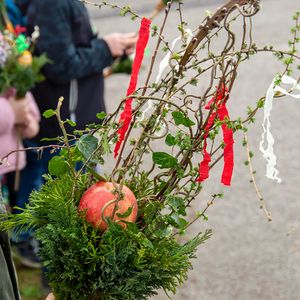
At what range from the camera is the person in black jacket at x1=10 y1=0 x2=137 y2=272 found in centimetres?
273

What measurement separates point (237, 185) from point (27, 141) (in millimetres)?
1506

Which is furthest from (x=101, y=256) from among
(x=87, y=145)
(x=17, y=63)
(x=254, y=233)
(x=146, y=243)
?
(x=254, y=233)

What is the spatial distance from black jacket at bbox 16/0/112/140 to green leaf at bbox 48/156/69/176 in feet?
5.10

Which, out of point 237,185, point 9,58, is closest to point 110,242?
point 9,58

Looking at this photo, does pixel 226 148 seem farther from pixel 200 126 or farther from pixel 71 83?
pixel 71 83

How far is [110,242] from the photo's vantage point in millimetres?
1153

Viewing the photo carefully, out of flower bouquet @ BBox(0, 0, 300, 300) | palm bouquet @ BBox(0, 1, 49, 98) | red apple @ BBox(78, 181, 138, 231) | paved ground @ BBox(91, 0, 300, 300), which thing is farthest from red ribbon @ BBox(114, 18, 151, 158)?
palm bouquet @ BBox(0, 1, 49, 98)

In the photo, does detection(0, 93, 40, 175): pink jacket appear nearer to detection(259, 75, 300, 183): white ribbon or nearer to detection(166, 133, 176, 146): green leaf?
detection(166, 133, 176, 146): green leaf

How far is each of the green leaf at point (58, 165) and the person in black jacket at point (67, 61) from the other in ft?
5.09

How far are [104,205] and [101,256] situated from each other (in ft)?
0.33

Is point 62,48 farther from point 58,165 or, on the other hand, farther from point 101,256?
point 101,256

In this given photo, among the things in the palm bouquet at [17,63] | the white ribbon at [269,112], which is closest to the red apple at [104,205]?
the white ribbon at [269,112]

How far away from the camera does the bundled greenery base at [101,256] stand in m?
1.16

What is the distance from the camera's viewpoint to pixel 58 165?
129 centimetres
